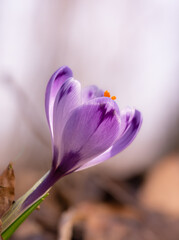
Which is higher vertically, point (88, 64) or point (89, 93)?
point (89, 93)

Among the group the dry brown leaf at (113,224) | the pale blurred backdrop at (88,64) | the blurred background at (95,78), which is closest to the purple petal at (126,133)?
the dry brown leaf at (113,224)

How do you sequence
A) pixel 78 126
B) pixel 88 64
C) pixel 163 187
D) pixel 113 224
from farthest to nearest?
pixel 88 64
pixel 163 187
pixel 113 224
pixel 78 126

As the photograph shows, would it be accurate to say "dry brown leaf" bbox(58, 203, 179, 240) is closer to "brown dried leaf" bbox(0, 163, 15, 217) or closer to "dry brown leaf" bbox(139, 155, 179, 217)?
"dry brown leaf" bbox(139, 155, 179, 217)

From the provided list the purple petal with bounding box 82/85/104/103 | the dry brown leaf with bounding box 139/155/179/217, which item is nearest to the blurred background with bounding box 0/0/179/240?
the dry brown leaf with bounding box 139/155/179/217

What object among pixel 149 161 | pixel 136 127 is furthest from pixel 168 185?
pixel 136 127

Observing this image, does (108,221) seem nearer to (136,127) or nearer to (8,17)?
(136,127)

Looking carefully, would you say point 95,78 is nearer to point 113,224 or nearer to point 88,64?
point 88,64

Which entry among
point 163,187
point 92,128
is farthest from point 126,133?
point 163,187

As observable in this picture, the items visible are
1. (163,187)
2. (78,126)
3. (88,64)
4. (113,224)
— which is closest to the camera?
(78,126)
